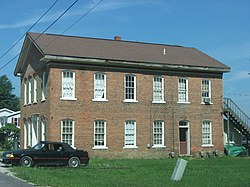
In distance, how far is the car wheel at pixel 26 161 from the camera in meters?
24.0

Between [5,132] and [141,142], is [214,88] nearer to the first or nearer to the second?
[141,142]

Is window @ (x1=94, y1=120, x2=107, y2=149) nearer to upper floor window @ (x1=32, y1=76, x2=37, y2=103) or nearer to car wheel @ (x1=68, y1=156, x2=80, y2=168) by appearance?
upper floor window @ (x1=32, y1=76, x2=37, y2=103)

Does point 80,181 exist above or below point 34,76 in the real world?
below

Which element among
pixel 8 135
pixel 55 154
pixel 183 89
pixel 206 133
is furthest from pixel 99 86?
pixel 8 135

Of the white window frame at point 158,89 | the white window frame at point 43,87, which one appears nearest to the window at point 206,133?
the white window frame at point 158,89

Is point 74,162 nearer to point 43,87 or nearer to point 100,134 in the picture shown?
point 100,134

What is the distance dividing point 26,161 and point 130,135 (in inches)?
451

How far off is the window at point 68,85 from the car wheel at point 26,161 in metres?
8.40

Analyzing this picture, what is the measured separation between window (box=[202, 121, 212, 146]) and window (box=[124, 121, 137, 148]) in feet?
21.3

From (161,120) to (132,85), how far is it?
12.2 feet

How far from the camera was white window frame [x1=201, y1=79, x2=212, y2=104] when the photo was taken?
37.2 metres

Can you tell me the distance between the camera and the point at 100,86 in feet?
108

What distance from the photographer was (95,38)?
38719mm

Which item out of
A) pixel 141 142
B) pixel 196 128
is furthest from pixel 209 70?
pixel 141 142
